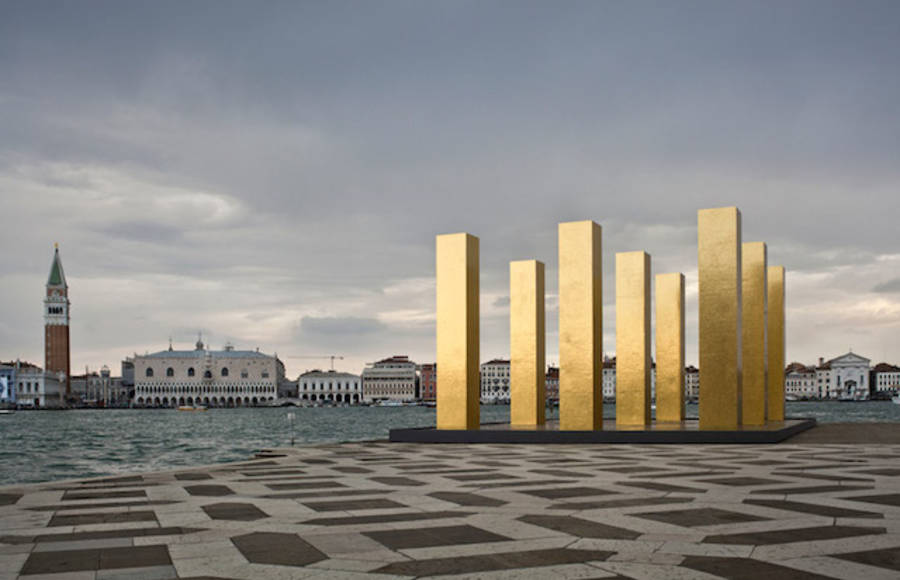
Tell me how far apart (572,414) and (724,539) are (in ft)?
59.3

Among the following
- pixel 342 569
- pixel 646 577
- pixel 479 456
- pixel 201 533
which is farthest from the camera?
pixel 479 456

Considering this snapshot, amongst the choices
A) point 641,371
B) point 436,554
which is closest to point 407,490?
point 436,554

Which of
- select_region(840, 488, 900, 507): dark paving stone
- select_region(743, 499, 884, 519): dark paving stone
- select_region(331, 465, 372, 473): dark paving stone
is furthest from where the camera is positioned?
select_region(331, 465, 372, 473): dark paving stone

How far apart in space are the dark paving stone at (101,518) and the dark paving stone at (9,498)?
188 centimetres

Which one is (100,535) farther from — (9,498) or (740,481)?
(740,481)

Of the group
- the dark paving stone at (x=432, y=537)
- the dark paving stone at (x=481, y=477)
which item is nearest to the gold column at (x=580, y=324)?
the dark paving stone at (x=481, y=477)

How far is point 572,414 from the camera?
27.1 m

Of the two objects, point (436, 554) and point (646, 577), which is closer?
point (646, 577)

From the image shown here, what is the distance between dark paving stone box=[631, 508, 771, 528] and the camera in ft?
33.5

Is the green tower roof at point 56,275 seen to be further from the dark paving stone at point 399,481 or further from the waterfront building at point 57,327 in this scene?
the dark paving stone at point 399,481

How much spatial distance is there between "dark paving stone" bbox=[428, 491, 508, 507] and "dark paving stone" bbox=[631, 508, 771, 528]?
2.22m

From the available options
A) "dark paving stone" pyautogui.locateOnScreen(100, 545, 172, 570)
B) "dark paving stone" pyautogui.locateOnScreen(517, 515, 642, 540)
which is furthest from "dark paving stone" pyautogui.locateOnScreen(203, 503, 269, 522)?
"dark paving stone" pyautogui.locateOnScreen(517, 515, 642, 540)

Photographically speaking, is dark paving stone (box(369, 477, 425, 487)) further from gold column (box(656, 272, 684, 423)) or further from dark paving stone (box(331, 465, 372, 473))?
gold column (box(656, 272, 684, 423))

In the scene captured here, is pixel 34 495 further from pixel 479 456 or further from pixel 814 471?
pixel 814 471
